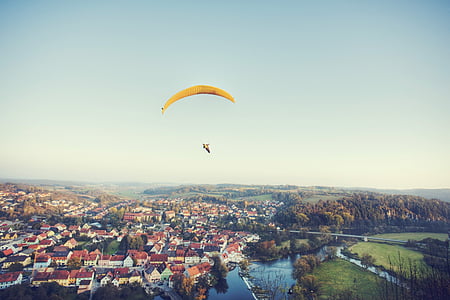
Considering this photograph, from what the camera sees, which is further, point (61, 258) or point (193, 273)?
point (61, 258)

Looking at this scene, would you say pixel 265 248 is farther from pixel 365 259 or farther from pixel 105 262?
pixel 105 262

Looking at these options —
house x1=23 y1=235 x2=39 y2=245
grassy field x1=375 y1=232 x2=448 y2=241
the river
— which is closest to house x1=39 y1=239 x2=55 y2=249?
house x1=23 y1=235 x2=39 y2=245

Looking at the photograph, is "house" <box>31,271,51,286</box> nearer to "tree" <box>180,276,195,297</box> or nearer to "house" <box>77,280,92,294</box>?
"house" <box>77,280,92,294</box>

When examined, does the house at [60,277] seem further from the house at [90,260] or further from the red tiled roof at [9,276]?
the house at [90,260]

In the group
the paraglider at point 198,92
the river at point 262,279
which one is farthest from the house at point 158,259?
the paraglider at point 198,92

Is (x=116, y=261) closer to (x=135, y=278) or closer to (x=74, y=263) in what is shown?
(x=74, y=263)

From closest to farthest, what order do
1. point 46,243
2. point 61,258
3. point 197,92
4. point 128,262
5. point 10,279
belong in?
point 197,92, point 10,279, point 61,258, point 128,262, point 46,243

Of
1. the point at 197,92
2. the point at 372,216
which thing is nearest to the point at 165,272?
the point at 197,92
